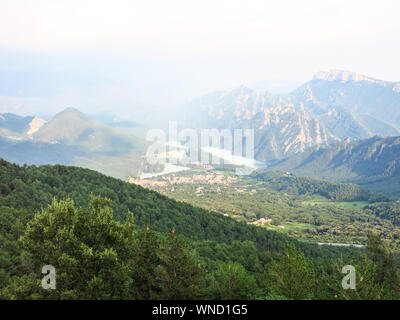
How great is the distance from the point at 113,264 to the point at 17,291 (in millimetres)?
6760

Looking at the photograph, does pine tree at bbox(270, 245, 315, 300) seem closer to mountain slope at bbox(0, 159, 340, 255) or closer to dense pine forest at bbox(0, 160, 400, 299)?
dense pine forest at bbox(0, 160, 400, 299)

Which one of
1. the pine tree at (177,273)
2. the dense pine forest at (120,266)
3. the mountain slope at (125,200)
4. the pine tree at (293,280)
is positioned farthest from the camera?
the mountain slope at (125,200)

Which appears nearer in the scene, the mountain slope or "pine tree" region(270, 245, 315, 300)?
"pine tree" region(270, 245, 315, 300)

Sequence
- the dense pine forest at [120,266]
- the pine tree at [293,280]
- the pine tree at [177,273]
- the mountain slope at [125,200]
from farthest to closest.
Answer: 1. the mountain slope at [125,200]
2. the pine tree at [293,280]
3. the pine tree at [177,273]
4. the dense pine forest at [120,266]

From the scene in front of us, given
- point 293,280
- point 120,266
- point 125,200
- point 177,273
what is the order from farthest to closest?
1. point 125,200
2. point 293,280
3. point 177,273
4. point 120,266

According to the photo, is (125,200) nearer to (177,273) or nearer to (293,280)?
(177,273)

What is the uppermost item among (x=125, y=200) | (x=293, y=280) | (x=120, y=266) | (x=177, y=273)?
(x=125, y=200)

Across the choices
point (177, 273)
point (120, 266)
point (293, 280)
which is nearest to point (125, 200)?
point (177, 273)

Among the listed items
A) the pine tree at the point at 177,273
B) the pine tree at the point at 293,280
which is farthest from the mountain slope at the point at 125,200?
the pine tree at the point at 293,280

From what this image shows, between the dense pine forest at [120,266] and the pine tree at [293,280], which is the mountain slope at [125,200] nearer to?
the dense pine forest at [120,266]

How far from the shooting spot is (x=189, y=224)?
8950 centimetres

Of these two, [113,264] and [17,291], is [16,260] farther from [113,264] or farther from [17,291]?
[113,264]

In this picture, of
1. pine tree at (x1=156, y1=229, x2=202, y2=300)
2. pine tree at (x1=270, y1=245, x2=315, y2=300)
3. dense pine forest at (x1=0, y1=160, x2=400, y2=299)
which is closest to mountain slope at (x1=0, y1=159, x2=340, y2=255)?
dense pine forest at (x1=0, y1=160, x2=400, y2=299)

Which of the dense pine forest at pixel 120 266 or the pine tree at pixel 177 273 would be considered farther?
the pine tree at pixel 177 273
